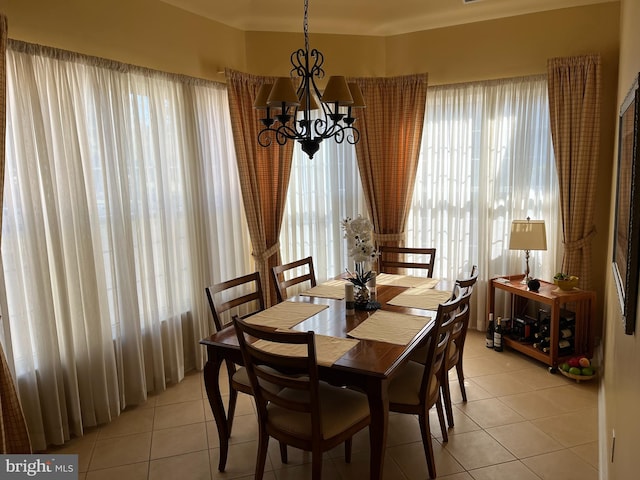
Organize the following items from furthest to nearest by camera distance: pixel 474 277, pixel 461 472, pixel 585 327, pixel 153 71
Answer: pixel 585 327, pixel 153 71, pixel 474 277, pixel 461 472

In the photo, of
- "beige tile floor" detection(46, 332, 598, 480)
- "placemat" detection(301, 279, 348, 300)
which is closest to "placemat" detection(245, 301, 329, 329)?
"placemat" detection(301, 279, 348, 300)

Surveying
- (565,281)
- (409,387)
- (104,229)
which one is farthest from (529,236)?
(104,229)

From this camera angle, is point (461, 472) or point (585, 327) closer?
point (461, 472)

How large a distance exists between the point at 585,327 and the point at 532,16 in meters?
2.60

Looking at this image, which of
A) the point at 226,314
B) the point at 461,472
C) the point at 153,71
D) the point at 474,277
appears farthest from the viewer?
the point at 226,314

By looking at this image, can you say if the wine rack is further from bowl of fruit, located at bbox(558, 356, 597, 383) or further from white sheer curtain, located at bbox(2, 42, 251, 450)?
white sheer curtain, located at bbox(2, 42, 251, 450)

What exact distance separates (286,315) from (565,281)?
Result: 2285mm

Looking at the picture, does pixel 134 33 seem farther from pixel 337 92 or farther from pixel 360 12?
pixel 360 12

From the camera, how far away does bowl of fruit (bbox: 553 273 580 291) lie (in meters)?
3.54

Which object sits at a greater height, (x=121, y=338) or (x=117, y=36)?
(x=117, y=36)

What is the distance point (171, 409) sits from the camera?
10.5 feet

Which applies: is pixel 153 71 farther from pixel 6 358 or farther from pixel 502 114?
pixel 502 114

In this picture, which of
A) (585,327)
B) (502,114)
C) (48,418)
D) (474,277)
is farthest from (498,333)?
(48,418)

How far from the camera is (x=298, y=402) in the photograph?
203 cm
